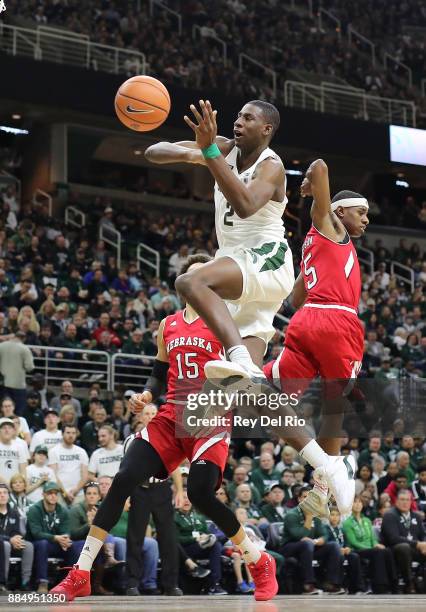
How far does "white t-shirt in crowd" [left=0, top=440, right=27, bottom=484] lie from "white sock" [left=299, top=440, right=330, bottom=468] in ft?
20.8

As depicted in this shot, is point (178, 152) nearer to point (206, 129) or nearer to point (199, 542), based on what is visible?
point (206, 129)

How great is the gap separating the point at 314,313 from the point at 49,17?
22.1 m

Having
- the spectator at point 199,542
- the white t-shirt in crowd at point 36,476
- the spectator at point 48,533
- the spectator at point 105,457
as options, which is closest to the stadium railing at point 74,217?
the spectator at point 105,457

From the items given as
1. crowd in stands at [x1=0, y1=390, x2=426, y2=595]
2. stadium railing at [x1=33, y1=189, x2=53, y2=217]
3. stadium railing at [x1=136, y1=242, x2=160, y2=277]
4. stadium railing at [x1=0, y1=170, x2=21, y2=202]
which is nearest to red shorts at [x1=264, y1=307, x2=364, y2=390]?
crowd in stands at [x1=0, y1=390, x2=426, y2=595]

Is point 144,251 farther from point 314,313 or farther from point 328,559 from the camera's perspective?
point 314,313

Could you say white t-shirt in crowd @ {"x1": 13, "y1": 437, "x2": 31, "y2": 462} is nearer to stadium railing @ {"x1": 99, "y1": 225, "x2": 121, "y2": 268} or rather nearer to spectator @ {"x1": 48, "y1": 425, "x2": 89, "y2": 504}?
spectator @ {"x1": 48, "y1": 425, "x2": 89, "y2": 504}

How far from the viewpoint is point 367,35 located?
34781 millimetres

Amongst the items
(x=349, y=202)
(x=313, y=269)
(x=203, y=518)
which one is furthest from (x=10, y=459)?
(x=349, y=202)

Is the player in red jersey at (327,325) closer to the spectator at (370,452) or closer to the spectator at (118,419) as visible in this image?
the spectator at (118,419)

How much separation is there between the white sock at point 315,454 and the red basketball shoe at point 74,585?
5.71ft

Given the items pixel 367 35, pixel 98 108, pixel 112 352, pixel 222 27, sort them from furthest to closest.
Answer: pixel 367 35 → pixel 222 27 → pixel 98 108 → pixel 112 352

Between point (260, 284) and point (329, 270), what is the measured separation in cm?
102

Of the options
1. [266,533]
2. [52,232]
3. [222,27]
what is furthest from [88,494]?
[222,27]

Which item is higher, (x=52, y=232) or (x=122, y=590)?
(x=52, y=232)
